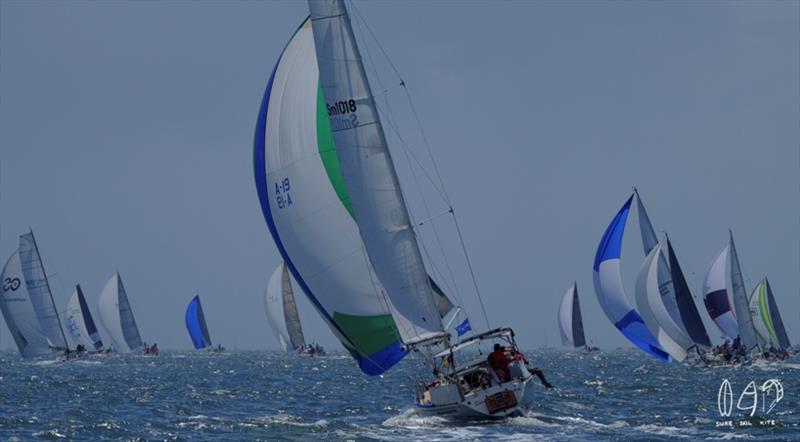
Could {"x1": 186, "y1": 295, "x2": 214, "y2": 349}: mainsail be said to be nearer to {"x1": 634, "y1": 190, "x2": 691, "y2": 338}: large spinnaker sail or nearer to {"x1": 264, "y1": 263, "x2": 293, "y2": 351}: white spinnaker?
{"x1": 264, "y1": 263, "x2": 293, "y2": 351}: white spinnaker

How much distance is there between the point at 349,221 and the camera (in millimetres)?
29234

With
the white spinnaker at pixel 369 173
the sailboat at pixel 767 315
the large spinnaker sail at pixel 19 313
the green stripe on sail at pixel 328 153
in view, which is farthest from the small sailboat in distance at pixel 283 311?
the white spinnaker at pixel 369 173

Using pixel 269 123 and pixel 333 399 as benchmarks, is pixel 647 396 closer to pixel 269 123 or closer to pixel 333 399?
pixel 333 399

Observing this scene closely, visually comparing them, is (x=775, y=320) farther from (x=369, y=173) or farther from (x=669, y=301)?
(x=369, y=173)

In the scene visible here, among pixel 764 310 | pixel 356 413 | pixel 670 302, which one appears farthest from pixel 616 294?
pixel 764 310

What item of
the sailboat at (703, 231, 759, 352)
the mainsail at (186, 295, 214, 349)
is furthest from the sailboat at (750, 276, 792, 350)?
the mainsail at (186, 295, 214, 349)

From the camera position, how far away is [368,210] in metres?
28.4

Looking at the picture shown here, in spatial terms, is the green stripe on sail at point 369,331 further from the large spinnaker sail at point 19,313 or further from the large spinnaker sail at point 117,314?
the large spinnaker sail at point 117,314

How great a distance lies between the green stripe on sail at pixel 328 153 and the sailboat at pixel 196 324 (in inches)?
3829

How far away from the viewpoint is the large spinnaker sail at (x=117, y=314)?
335 ft

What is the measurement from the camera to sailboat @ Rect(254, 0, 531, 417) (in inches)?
1117

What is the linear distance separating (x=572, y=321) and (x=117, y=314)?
41071 mm

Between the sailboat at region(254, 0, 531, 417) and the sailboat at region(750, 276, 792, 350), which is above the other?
the sailboat at region(254, 0, 531, 417)

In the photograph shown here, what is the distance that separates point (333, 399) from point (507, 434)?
55.2 ft
